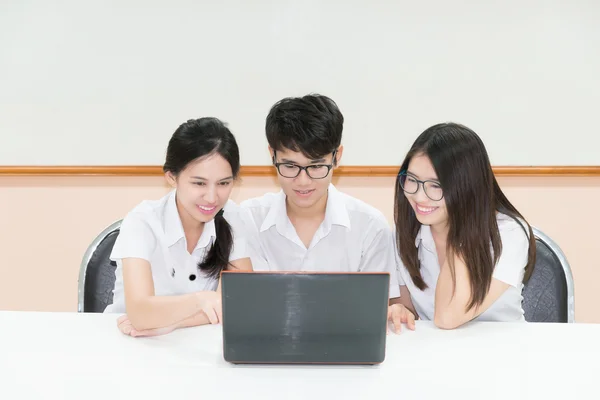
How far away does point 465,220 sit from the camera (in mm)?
1311

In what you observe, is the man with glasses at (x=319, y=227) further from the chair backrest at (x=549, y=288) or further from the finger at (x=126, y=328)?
the finger at (x=126, y=328)

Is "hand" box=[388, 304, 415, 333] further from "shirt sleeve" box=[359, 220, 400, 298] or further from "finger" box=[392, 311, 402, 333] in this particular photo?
"shirt sleeve" box=[359, 220, 400, 298]

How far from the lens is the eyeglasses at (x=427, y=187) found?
1.33m

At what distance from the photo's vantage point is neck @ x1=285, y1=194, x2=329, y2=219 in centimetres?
167

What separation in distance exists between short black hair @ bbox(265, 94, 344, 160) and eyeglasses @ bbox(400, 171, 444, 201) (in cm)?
24

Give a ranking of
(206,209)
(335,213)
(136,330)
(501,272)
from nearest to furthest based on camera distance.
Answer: (136,330) → (501,272) → (206,209) → (335,213)

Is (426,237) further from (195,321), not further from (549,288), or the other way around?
(195,321)

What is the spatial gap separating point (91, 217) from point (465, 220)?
5.53 ft

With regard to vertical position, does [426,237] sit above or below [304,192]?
below

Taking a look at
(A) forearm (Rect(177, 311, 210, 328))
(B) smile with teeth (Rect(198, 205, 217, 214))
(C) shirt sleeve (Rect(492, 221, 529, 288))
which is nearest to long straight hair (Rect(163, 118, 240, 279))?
(B) smile with teeth (Rect(198, 205, 217, 214))

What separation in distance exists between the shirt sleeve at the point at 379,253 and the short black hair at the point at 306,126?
302 mm

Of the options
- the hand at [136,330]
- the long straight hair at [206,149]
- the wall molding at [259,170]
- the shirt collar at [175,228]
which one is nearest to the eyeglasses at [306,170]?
the long straight hair at [206,149]

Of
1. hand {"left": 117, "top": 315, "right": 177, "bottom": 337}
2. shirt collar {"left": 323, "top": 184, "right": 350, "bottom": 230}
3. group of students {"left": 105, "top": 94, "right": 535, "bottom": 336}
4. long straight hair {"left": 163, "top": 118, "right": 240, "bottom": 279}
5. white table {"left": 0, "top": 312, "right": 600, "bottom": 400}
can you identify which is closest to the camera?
white table {"left": 0, "top": 312, "right": 600, "bottom": 400}

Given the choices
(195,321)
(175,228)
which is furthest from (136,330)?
(175,228)
